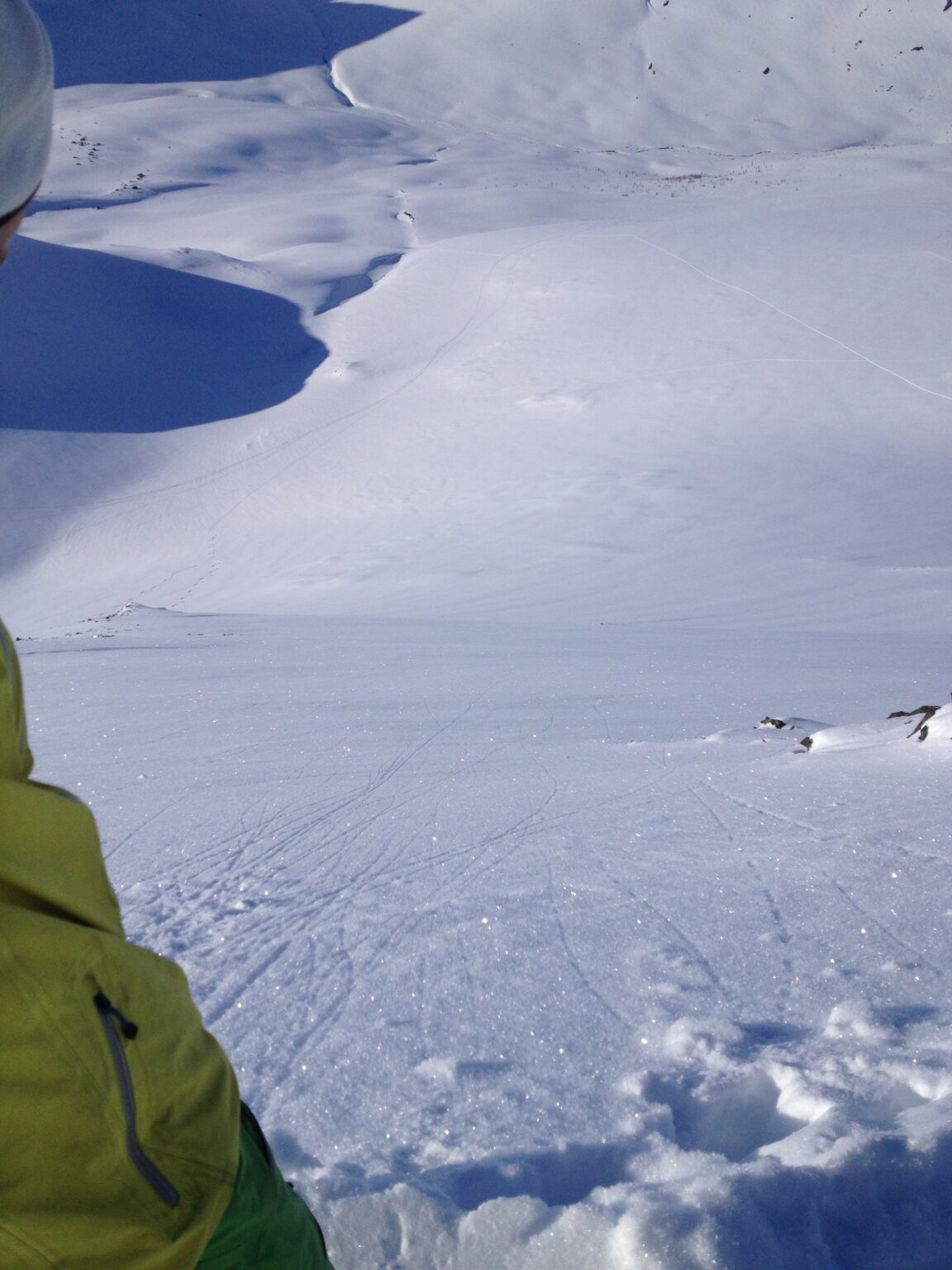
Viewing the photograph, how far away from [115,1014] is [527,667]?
4869 millimetres

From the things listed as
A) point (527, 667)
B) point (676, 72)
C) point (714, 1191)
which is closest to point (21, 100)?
point (714, 1191)

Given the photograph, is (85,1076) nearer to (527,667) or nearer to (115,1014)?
(115,1014)

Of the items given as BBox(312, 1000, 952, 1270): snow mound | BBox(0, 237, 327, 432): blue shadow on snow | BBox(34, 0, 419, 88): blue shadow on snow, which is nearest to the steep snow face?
BBox(34, 0, 419, 88): blue shadow on snow

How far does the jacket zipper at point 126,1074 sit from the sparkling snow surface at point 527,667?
0.68 metres

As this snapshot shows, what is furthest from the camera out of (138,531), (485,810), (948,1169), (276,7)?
(276,7)

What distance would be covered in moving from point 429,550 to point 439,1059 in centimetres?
860

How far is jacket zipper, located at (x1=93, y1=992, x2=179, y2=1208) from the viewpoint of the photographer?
31.9 inches

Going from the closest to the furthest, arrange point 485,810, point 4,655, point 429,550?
point 4,655
point 485,810
point 429,550

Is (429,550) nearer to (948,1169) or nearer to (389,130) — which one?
(948,1169)

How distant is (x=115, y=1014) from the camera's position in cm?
82

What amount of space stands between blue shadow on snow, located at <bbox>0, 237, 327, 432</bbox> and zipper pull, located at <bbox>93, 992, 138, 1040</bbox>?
13.8 m

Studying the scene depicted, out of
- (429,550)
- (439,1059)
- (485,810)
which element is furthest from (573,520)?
(439,1059)

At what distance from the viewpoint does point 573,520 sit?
1035 cm

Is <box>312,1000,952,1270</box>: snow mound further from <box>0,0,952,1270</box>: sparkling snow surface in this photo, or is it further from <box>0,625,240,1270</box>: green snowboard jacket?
<box>0,625,240,1270</box>: green snowboard jacket
